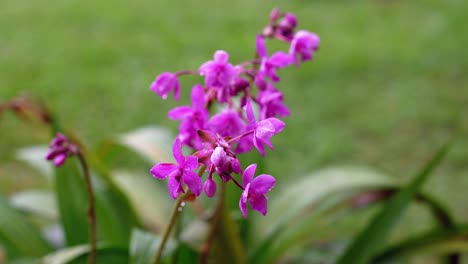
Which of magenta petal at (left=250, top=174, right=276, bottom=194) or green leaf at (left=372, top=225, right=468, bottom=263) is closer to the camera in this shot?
magenta petal at (left=250, top=174, right=276, bottom=194)

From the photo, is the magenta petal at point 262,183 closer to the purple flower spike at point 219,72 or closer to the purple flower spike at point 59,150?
the purple flower spike at point 219,72

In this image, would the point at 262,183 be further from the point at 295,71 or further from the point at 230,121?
the point at 295,71

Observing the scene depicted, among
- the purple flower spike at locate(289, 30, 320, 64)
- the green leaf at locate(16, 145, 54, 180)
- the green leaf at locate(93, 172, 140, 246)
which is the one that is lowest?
the green leaf at locate(93, 172, 140, 246)

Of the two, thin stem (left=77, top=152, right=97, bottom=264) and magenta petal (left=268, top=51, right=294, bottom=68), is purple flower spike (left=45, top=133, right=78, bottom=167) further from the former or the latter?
magenta petal (left=268, top=51, right=294, bottom=68)

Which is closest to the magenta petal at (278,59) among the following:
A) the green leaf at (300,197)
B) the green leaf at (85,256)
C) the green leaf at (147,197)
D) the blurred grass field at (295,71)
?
the green leaf at (85,256)

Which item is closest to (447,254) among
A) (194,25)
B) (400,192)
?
(400,192)

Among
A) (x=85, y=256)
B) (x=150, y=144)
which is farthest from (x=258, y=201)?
Answer: (x=150, y=144)

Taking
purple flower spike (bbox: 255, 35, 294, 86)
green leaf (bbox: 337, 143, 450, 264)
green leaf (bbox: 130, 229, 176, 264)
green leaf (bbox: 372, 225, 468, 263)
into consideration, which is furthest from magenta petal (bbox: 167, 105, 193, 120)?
green leaf (bbox: 372, 225, 468, 263)

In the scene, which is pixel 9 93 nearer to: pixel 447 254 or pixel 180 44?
pixel 180 44
